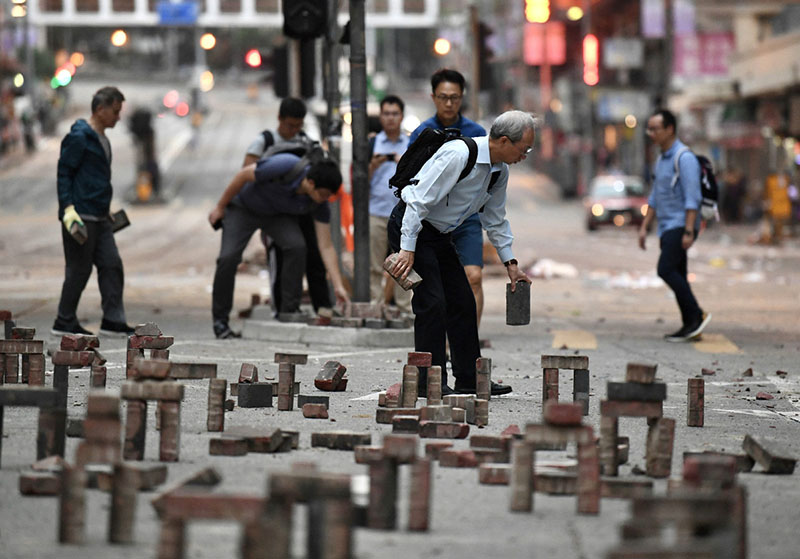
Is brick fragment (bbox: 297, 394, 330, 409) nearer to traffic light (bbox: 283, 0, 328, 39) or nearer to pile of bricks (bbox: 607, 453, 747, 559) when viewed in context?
pile of bricks (bbox: 607, 453, 747, 559)

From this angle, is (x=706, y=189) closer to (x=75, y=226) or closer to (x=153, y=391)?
(x=75, y=226)

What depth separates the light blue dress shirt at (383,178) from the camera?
13.8 m

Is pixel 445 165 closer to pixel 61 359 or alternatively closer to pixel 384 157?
pixel 61 359

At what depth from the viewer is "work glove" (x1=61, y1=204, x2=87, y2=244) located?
12.2 metres

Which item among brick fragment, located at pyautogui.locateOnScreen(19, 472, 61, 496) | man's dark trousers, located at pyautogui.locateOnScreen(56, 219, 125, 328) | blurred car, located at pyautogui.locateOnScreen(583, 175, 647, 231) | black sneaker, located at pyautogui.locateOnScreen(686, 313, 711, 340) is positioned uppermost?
blurred car, located at pyautogui.locateOnScreen(583, 175, 647, 231)

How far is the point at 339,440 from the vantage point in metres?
6.62

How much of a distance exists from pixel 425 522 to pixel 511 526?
0.31 metres

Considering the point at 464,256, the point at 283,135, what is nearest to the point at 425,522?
the point at 464,256

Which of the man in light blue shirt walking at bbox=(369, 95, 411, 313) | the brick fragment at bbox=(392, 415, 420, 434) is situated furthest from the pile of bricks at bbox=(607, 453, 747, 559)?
the man in light blue shirt walking at bbox=(369, 95, 411, 313)

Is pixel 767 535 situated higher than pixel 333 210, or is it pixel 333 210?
pixel 333 210

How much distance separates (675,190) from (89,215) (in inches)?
183

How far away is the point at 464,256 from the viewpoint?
31.2 ft

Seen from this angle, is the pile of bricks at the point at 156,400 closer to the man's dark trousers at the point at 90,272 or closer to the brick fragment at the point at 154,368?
the brick fragment at the point at 154,368

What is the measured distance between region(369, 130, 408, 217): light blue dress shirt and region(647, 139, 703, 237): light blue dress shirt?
2.14 m
